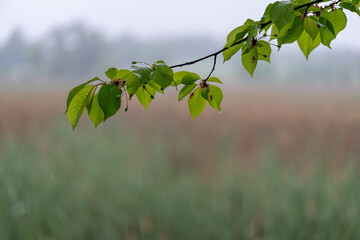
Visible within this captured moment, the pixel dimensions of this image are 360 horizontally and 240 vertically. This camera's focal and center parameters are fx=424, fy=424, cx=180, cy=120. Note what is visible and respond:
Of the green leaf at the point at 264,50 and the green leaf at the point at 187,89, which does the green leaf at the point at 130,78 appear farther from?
the green leaf at the point at 264,50

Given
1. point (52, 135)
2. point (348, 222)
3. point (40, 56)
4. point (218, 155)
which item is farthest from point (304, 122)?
point (40, 56)

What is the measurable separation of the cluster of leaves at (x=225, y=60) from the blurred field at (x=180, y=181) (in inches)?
41.7

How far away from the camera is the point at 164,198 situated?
220 centimetres

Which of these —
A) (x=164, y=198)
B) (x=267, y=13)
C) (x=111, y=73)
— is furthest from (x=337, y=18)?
(x=164, y=198)

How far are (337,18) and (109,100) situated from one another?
36 centimetres

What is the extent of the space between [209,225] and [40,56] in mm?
15952

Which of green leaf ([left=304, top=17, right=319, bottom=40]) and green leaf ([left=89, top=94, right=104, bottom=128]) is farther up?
green leaf ([left=304, top=17, right=319, bottom=40])

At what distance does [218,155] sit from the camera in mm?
2895

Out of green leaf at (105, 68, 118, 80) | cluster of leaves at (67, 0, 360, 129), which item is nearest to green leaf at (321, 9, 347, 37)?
cluster of leaves at (67, 0, 360, 129)

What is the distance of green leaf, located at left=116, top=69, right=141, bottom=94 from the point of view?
1.69 feet

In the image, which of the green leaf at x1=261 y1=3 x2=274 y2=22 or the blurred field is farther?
the blurred field

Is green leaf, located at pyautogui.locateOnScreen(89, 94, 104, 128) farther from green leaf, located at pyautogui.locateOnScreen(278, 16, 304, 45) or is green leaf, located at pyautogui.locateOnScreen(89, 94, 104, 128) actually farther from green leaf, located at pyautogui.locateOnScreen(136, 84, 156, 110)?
green leaf, located at pyautogui.locateOnScreen(278, 16, 304, 45)

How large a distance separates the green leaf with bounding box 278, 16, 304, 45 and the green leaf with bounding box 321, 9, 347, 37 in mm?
91

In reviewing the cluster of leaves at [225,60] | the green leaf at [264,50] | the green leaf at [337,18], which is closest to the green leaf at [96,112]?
the cluster of leaves at [225,60]
